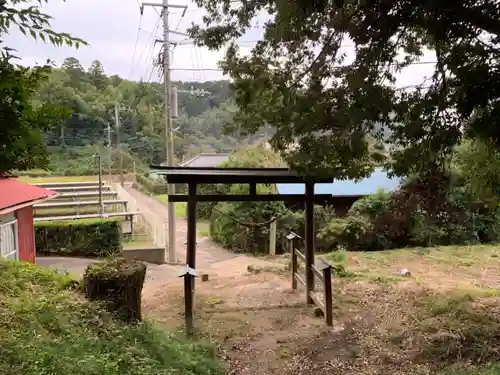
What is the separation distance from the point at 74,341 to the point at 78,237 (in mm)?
10677

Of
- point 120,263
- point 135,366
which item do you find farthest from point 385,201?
point 135,366

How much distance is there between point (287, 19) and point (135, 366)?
320 cm

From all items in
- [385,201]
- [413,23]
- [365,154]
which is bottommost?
[385,201]

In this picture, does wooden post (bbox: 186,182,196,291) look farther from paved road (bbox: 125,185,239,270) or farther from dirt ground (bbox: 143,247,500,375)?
paved road (bbox: 125,185,239,270)

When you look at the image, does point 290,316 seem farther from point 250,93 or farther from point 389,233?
point 389,233

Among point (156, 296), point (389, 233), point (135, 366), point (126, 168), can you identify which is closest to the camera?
point (135, 366)

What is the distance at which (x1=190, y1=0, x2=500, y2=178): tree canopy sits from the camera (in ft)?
11.1

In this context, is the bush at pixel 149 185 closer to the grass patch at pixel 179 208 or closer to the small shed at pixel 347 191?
the grass patch at pixel 179 208

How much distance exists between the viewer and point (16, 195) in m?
9.67

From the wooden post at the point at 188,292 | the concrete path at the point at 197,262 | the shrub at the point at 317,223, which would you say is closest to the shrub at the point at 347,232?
the shrub at the point at 317,223

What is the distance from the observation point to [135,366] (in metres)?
3.65

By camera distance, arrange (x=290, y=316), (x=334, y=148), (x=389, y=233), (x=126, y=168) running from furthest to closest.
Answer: (x=126, y=168) → (x=389, y=233) → (x=290, y=316) → (x=334, y=148)

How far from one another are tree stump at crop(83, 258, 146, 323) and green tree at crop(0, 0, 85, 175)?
291cm

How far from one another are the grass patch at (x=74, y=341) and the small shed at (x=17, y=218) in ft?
14.1
